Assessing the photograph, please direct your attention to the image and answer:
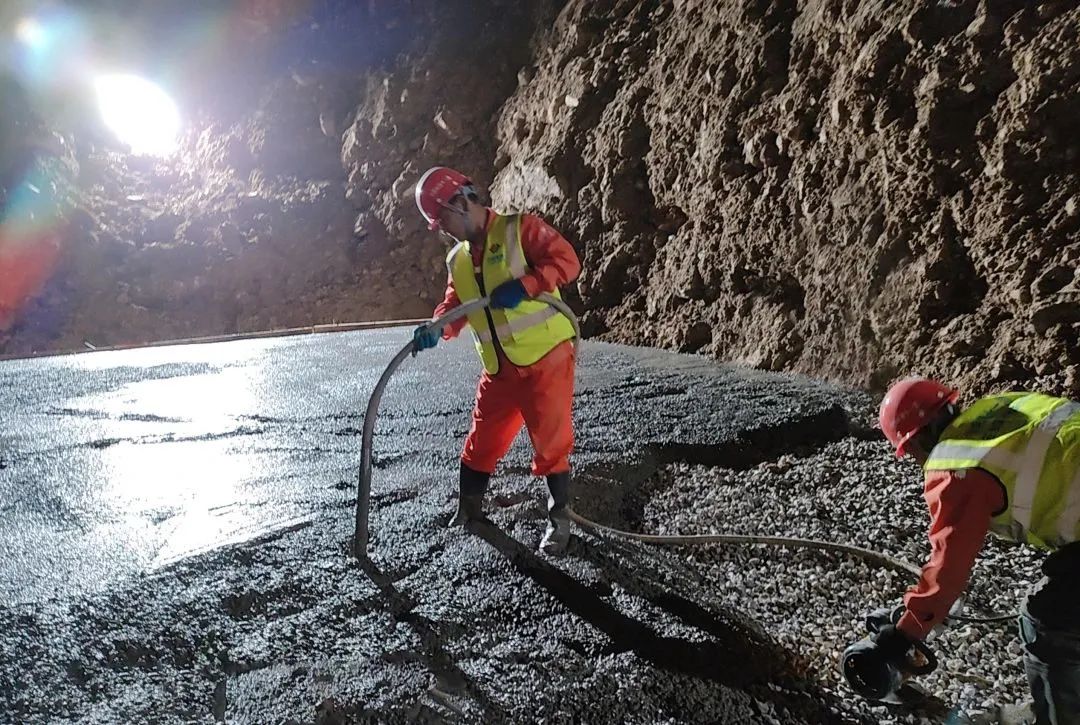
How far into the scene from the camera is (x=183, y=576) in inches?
92.8

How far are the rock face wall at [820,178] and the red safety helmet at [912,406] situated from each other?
218 centimetres

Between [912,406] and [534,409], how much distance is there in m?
1.38

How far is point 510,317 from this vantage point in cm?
270

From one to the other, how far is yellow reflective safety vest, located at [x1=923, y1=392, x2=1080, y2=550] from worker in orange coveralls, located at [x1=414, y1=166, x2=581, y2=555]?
1.46 m

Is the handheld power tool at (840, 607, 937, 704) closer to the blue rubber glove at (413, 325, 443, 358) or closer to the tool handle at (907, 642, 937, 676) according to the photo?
the tool handle at (907, 642, 937, 676)

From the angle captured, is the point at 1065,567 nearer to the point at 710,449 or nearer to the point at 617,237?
the point at 710,449

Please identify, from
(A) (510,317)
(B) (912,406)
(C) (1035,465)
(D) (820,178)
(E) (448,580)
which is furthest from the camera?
(D) (820,178)

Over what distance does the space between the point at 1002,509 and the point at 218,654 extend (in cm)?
207

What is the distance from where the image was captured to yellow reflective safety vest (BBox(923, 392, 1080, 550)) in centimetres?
147

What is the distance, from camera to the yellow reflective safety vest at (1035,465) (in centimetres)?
147

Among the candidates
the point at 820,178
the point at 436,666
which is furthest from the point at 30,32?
the point at 436,666

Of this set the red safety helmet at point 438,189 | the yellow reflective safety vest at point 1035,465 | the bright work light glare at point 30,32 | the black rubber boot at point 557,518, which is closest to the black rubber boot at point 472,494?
the black rubber boot at point 557,518

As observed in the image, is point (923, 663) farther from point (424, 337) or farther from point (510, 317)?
point (424, 337)

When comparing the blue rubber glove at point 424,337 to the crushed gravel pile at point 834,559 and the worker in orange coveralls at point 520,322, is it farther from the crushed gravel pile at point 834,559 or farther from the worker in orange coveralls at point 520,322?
the crushed gravel pile at point 834,559
